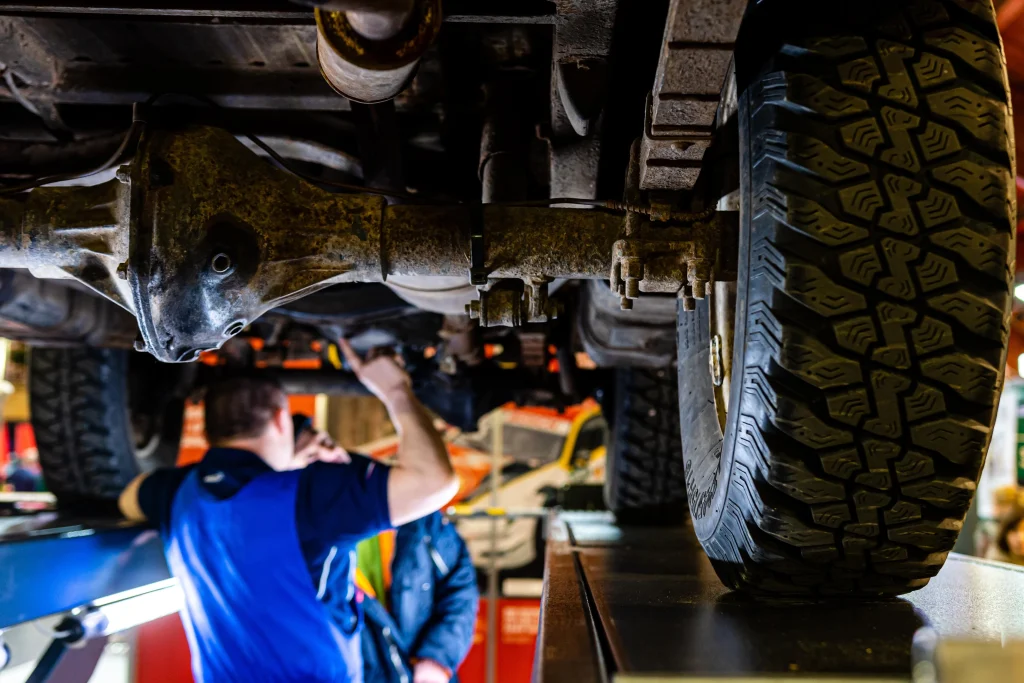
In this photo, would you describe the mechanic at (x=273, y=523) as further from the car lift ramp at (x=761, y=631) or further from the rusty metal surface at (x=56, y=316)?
the car lift ramp at (x=761, y=631)

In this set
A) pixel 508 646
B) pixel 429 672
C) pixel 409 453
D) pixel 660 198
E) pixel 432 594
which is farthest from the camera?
pixel 508 646

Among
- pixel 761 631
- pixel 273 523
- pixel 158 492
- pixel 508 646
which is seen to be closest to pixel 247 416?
pixel 158 492

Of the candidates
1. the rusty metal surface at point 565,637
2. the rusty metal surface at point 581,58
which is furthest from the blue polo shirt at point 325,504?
the rusty metal surface at point 581,58

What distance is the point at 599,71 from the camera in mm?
1157

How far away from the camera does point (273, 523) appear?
227 cm

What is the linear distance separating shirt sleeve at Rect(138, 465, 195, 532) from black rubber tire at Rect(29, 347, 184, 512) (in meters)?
0.18

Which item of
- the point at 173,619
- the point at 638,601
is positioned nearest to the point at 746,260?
the point at 638,601

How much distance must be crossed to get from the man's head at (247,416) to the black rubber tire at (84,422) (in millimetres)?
331

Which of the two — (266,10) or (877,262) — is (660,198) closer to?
(877,262)

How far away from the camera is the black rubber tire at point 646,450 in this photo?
8.66 feet

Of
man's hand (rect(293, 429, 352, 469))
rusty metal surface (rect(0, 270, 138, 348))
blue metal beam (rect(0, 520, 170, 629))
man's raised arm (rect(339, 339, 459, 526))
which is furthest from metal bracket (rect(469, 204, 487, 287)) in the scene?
man's hand (rect(293, 429, 352, 469))

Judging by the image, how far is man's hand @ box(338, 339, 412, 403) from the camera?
8.73ft

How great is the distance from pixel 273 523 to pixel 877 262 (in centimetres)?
196

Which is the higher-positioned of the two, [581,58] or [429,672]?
[581,58]
